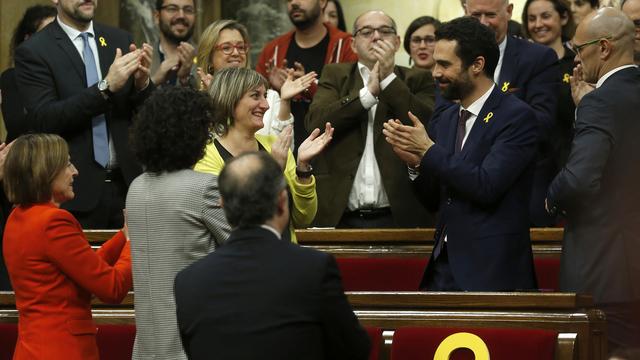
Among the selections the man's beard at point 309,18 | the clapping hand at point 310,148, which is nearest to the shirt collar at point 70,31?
the man's beard at point 309,18

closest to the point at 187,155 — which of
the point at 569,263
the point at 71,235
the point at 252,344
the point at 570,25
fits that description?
the point at 71,235

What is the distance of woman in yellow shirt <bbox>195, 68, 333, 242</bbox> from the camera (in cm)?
437

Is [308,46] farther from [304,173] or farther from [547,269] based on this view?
[304,173]

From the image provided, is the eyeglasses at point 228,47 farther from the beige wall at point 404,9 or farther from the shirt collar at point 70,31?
the beige wall at point 404,9

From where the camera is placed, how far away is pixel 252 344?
9.89 ft

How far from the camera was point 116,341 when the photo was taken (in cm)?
466

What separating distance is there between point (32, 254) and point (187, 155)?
676 mm

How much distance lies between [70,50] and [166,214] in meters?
2.54

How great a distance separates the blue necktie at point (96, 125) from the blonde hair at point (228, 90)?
1.53 metres

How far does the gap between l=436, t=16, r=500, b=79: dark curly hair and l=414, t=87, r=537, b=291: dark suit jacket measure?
6.5 inches

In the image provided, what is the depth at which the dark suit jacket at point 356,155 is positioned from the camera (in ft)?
19.2

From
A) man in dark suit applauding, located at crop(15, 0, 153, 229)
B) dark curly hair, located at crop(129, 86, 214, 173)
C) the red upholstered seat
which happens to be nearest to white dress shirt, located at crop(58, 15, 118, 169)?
man in dark suit applauding, located at crop(15, 0, 153, 229)

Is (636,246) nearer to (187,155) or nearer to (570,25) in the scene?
(187,155)

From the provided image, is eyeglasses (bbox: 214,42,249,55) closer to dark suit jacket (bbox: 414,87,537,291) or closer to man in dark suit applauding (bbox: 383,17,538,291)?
man in dark suit applauding (bbox: 383,17,538,291)
